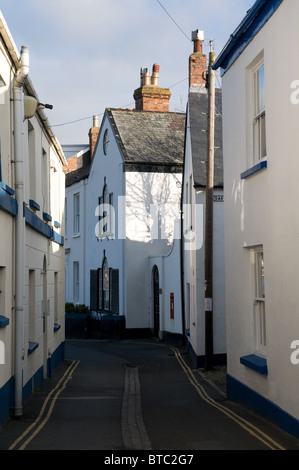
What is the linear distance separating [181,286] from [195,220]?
4.43m

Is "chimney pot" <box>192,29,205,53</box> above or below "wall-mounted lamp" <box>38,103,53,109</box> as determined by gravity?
above

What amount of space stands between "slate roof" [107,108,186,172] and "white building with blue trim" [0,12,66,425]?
28.5ft

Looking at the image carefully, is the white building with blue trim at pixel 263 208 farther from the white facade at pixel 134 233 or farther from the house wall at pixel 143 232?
the house wall at pixel 143 232

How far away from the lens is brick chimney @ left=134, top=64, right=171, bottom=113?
96.3 feet

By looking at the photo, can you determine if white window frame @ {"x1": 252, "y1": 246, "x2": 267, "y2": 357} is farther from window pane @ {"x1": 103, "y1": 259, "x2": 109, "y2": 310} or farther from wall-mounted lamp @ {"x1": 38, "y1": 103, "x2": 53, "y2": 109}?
window pane @ {"x1": 103, "y1": 259, "x2": 109, "y2": 310}

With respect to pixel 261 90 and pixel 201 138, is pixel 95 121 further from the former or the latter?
pixel 261 90

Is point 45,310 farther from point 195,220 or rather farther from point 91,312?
point 91,312

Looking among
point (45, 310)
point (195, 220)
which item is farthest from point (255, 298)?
point (195, 220)

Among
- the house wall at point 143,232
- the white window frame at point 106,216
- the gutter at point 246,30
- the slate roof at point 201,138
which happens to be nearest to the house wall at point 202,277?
the slate roof at point 201,138

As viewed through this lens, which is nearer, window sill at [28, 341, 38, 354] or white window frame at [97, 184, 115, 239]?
window sill at [28, 341, 38, 354]

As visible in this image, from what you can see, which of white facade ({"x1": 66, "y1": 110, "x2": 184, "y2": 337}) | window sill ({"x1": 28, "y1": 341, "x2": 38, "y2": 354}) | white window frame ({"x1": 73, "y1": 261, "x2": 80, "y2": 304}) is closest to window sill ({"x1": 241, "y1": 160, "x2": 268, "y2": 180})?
window sill ({"x1": 28, "y1": 341, "x2": 38, "y2": 354})

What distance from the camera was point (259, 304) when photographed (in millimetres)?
10047
